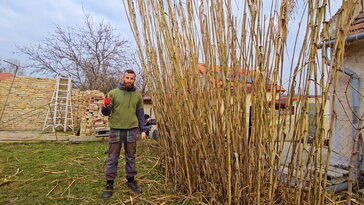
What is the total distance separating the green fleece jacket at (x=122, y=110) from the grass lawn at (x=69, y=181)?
595 millimetres

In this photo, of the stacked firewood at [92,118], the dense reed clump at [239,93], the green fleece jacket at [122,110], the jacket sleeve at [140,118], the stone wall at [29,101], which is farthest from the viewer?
the stone wall at [29,101]

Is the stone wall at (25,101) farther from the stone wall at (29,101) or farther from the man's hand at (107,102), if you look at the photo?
the man's hand at (107,102)

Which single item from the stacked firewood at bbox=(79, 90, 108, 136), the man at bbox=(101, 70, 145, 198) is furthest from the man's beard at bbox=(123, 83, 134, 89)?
the stacked firewood at bbox=(79, 90, 108, 136)

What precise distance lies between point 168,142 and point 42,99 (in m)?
7.20

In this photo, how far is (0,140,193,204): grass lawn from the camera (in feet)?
5.48

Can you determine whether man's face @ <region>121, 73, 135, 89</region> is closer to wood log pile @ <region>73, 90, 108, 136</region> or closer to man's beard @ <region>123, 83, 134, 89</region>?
man's beard @ <region>123, 83, 134, 89</region>

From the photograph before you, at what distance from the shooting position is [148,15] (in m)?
1.56

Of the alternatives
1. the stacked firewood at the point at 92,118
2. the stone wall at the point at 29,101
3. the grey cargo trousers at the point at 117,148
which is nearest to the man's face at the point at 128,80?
the grey cargo trousers at the point at 117,148

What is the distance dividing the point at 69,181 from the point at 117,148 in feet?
2.56

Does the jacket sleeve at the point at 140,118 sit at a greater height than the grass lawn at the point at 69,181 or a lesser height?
greater

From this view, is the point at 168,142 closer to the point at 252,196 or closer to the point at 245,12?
the point at 252,196

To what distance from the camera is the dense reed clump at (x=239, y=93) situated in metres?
1.00

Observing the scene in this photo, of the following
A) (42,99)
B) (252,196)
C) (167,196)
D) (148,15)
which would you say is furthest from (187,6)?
(42,99)

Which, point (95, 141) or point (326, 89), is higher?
point (326, 89)
